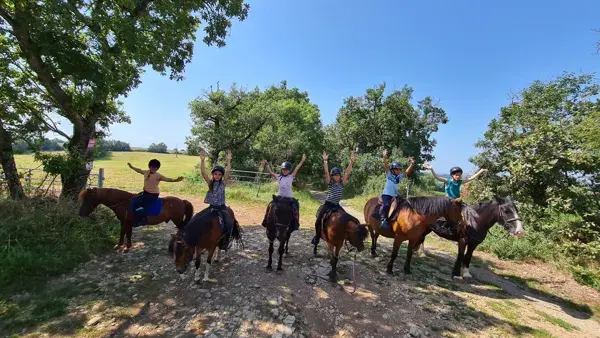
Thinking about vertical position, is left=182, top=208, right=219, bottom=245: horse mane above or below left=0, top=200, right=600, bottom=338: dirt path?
above

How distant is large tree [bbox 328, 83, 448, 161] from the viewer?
1127 inches

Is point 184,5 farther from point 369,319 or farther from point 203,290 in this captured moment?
point 369,319

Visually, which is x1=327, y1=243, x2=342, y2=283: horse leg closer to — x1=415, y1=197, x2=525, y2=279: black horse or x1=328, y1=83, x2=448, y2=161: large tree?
x1=415, y1=197, x2=525, y2=279: black horse

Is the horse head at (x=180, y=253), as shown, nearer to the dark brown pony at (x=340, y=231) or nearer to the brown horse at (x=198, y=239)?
the brown horse at (x=198, y=239)

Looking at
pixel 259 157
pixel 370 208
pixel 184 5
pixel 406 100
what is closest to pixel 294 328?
pixel 370 208

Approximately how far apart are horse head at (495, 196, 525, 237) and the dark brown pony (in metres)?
3.54

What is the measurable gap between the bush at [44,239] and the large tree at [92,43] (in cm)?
152

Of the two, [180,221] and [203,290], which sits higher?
[180,221]

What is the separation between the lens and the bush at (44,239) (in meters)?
5.05

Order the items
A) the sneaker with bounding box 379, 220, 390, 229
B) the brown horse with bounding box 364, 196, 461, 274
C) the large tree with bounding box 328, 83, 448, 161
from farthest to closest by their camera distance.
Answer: the large tree with bounding box 328, 83, 448, 161, the sneaker with bounding box 379, 220, 390, 229, the brown horse with bounding box 364, 196, 461, 274

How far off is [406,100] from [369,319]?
2844 cm

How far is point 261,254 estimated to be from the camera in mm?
7070

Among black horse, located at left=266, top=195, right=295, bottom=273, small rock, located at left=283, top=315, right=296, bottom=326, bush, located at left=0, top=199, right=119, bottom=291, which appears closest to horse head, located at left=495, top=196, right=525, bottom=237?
black horse, located at left=266, top=195, right=295, bottom=273

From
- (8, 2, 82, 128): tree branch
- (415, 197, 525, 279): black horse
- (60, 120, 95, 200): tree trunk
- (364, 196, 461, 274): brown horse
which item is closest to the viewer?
(8, 2, 82, 128): tree branch
